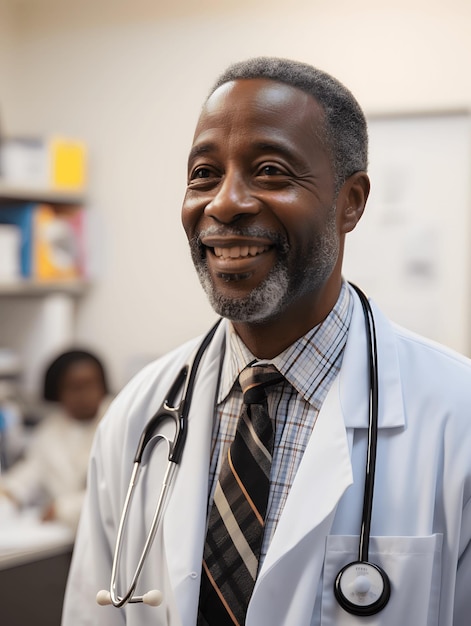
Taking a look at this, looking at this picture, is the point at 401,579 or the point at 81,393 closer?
the point at 401,579

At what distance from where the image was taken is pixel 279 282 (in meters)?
0.85

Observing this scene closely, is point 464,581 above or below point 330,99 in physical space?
below

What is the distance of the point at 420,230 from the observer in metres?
2.58

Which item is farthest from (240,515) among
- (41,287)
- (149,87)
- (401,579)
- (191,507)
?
(149,87)

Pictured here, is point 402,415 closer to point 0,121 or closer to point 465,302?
point 465,302

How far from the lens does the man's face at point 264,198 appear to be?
2.77 feet

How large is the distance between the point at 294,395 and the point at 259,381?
45mm

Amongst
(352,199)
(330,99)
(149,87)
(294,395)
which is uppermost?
(149,87)

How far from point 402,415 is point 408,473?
0.07 meters

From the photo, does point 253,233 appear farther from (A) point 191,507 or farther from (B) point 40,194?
(B) point 40,194

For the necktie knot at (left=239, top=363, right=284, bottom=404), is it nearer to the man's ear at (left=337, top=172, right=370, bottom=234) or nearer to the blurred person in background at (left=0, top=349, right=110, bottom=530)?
the man's ear at (left=337, top=172, right=370, bottom=234)

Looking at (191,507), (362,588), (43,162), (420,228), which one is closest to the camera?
(362,588)

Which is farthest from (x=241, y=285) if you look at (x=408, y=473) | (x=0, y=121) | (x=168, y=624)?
(x=0, y=121)

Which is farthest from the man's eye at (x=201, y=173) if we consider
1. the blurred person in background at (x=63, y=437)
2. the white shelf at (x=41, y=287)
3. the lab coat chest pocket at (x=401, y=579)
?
the white shelf at (x=41, y=287)
